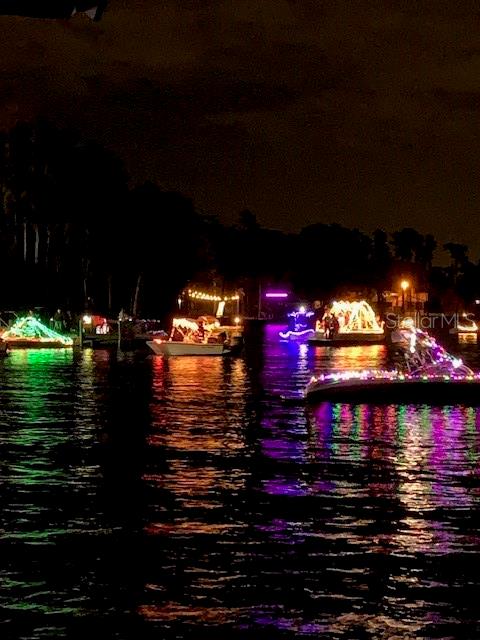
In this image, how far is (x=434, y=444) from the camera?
100ft

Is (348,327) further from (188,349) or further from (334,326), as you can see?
(188,349)

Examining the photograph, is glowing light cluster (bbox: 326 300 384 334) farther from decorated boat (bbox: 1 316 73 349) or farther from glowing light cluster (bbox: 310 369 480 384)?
glowing light cluster (bbox: 310 369 480 384)

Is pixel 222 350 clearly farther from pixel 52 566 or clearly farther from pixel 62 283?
pixel 52 566

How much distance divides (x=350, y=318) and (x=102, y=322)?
978 inches

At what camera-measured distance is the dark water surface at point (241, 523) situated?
14078 millimetres

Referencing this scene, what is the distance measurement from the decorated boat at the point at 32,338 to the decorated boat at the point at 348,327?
84.3ft

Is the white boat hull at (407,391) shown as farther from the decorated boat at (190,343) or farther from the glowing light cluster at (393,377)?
the decorated boat at (190,343)

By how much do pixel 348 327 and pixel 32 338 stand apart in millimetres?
34368

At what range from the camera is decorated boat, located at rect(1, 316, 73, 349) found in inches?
3420

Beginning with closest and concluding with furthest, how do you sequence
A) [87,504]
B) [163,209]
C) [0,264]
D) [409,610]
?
[409,610] < [87,504] < [0,264] < [163,209]

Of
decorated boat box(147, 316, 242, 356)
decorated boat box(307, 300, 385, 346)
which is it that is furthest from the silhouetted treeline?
decorated boat box(147, 316, 242, 356)

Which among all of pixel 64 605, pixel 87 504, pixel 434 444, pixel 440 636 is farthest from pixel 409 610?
pixel 434 444

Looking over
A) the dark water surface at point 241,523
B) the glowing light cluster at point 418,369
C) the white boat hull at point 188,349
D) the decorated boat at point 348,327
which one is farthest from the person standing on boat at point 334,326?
the dark water surface at point 241,523

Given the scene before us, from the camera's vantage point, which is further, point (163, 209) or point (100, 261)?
point (163, 209)
